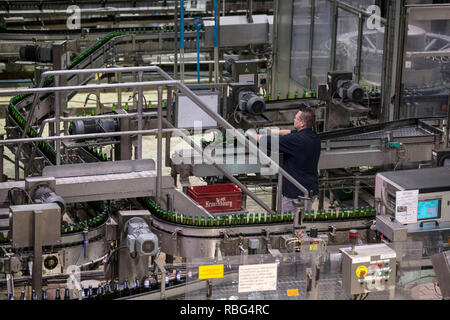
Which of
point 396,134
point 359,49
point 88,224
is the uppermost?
point 359,49

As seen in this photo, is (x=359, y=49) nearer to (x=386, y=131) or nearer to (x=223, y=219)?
(x=386, y=131)

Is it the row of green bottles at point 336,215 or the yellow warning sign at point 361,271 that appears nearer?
the yellow warning sign at point 361,271

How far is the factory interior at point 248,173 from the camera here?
4.49m

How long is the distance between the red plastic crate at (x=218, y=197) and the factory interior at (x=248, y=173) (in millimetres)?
11

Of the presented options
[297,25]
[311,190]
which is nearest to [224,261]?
[311,190]

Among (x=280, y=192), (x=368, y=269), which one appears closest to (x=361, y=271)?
(x=368, y=269)

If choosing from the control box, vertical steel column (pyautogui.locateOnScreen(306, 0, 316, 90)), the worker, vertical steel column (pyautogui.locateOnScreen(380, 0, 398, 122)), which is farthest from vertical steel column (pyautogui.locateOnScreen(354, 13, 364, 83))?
the control box

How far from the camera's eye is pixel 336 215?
5766 millimetres

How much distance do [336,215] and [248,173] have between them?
5.36 ft

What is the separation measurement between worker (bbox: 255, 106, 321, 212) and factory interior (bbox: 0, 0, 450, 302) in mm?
19

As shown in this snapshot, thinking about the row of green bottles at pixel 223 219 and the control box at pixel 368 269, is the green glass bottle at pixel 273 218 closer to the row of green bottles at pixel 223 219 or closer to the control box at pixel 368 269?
the row of green bottles at pixel 223 219

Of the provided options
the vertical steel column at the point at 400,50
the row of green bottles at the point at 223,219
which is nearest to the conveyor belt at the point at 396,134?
the vertical steel column at the point at 400,50

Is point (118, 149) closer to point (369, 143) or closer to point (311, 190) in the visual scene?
point (311, 190)

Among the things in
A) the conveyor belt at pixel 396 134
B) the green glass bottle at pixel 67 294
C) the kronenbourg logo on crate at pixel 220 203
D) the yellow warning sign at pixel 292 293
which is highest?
the conveyor belt at pixel 396 134
